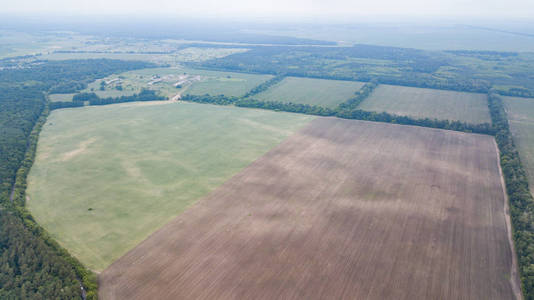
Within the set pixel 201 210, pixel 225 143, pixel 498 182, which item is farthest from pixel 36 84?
pixel 498 182

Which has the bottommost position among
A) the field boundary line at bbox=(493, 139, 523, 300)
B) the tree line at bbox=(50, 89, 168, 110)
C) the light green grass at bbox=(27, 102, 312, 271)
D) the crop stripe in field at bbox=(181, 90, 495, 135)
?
the field boundary line at bbox=(493, 139, 523, 300)

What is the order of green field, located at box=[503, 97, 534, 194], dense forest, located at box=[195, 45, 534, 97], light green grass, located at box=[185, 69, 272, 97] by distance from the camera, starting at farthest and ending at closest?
1. dense forest, located at box=[195, 45, 534, 97]
2. light green grass, located at box=[185, 69, 272, 97]
3. green field, located at box=[503, 97, 534, 194]

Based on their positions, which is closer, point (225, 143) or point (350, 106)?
point (225, 143)

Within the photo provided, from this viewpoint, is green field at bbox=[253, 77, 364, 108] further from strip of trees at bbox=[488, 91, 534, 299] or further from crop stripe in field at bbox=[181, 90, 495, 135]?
strip of trees at bbox=[488, 91, 534, 299]

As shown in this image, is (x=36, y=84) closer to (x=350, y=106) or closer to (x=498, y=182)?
(x=350, y=106)

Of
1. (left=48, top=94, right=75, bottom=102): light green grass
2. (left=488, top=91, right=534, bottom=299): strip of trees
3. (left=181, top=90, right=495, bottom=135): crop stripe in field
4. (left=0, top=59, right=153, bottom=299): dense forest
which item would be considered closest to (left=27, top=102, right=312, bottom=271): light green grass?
(left=0, top=59, right=153, bottom=299): dense forest

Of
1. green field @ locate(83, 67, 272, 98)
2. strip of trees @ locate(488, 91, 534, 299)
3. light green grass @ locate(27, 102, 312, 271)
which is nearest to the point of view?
strip of trees @ locate(488, 91, 534, 299)

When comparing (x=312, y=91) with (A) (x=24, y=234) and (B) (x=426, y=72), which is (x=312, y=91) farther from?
(A) (x=24, y=234)
